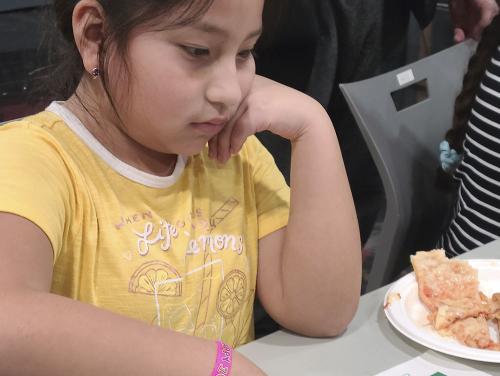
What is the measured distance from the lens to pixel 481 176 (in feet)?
5.12

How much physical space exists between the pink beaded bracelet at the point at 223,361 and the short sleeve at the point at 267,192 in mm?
380

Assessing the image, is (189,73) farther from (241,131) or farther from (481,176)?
(481,176)

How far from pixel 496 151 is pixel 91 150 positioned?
3.13ft

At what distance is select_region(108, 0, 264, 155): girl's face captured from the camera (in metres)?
0.84

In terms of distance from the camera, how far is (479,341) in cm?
91

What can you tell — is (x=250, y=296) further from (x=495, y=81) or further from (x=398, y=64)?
(x=398, y=64)

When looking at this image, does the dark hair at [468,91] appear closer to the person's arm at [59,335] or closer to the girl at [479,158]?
the girl at [479,158]

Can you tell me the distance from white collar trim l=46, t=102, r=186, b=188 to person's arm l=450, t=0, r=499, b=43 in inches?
52.9

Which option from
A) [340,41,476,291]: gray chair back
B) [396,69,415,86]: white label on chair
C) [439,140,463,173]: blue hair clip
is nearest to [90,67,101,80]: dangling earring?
→ [340,41,476,291]: gray chair back

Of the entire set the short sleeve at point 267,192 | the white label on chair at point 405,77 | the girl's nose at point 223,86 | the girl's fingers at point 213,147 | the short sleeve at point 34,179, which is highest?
the girl's nose at point 223,86

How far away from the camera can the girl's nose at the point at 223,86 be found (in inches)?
34.1

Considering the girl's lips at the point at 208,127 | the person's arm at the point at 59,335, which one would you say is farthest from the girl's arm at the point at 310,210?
the person's arm at the point at 59,335

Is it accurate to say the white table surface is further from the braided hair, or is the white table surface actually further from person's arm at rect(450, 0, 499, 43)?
person's arm at rect(450, 0, 499, 43)

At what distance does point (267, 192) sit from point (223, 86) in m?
0.30
